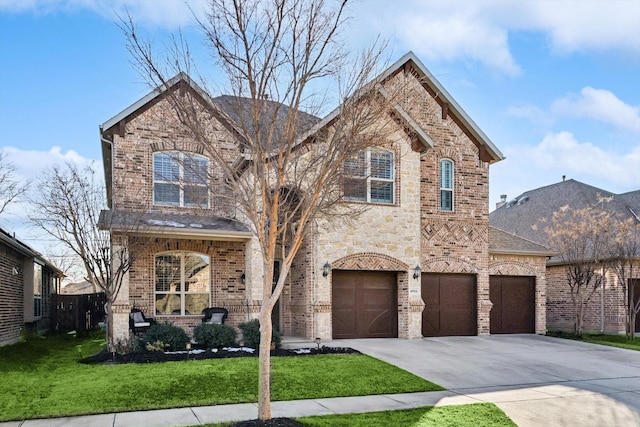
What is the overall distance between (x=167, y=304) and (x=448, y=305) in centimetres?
911

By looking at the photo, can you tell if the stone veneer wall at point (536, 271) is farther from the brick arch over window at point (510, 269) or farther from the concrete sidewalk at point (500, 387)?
the concrete sidewalk at point (500, 387)

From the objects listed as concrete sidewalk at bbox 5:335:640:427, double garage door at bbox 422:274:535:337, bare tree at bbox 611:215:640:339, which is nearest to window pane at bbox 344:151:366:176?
concrete sidewalk at bbox 5:335:640:427

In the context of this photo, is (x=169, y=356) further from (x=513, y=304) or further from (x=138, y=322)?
(x=513, y=304)

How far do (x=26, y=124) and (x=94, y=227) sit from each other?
5.22 meters

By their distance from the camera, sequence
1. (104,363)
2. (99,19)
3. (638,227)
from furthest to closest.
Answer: (638,227) < (104,363) < (99,19)

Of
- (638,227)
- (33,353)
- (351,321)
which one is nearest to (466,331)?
(351,321)

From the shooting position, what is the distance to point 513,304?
20.1m

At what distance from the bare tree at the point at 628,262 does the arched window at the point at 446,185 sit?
20.5 ft

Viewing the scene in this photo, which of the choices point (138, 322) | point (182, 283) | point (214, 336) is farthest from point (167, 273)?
point (214, 336)

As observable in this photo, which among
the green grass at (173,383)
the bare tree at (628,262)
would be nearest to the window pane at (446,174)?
the bare tree at (628,262)

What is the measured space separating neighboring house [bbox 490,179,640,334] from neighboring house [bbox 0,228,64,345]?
19.4 m

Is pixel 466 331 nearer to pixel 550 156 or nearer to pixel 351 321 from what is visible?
pixel 351 321

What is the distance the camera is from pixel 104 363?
12.4m

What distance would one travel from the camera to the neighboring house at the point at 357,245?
16172 millimetres
